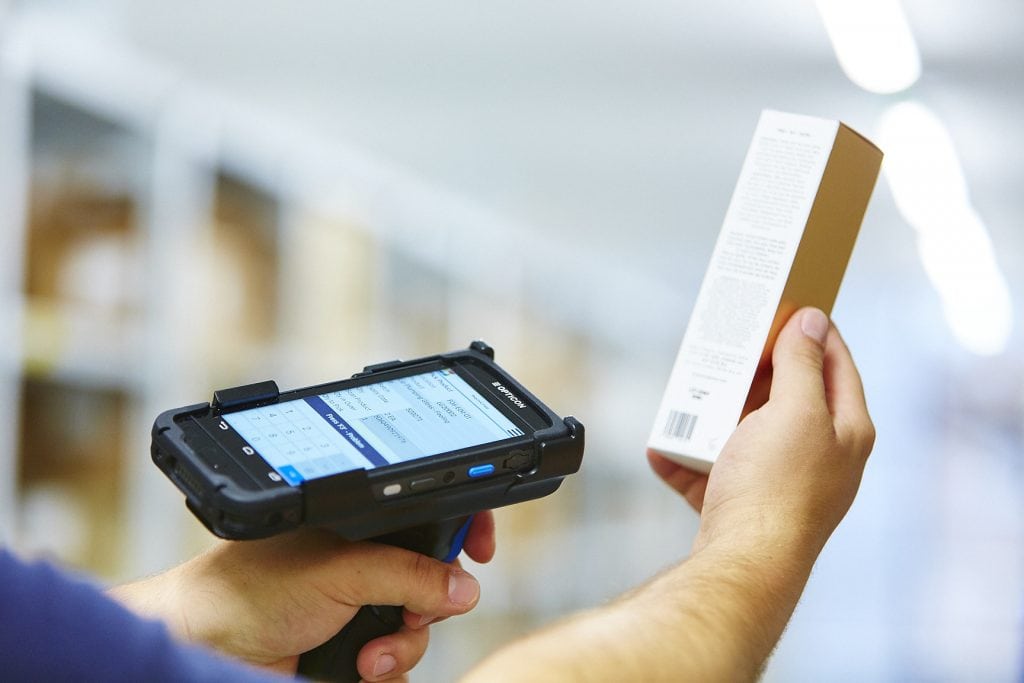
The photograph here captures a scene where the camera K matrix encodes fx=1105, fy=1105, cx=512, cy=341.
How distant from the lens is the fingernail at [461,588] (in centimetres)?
85

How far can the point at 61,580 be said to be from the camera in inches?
19.4

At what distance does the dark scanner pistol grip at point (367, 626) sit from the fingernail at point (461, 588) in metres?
0.03

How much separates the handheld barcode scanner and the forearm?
13 centimetres

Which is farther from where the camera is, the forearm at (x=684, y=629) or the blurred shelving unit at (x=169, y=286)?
the blurred shelving unit at (x=169, y=286)

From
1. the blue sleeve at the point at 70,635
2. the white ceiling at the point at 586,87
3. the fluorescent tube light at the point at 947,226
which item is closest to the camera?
the blue sleeve at the point at 70,635

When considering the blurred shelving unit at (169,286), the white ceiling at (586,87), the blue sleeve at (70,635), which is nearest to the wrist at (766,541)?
the blue sleeve at (70,635)

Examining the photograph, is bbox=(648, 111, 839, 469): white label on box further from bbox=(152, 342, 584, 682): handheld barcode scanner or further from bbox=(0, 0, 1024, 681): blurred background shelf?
bbox=(0, 0, 1024, 681): blurred background shelf

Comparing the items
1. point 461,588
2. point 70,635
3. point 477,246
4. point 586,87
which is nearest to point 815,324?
point 461,588

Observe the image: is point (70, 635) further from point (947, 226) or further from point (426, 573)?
point (947, 226)

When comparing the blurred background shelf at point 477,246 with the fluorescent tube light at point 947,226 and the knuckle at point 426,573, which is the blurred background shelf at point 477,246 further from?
the knuckle at point 426,573

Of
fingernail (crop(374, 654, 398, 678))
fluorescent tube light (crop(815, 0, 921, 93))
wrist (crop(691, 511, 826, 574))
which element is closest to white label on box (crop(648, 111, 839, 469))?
wrist (crop(691, 511, 826, 574))

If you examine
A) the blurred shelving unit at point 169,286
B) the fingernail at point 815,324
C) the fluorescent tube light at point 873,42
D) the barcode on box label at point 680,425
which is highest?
the fluorescent tube light at point 873,42

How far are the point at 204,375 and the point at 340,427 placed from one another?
205 centimetres

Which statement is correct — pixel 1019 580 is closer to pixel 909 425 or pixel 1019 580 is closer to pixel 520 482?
pixel 909 425
